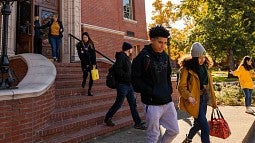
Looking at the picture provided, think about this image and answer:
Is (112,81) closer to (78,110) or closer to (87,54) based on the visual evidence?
(78,110)

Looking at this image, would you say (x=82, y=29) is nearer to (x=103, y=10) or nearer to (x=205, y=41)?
(x=103, y=10)

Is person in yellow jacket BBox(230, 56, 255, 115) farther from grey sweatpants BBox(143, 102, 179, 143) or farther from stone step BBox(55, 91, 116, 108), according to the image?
grey sweatpants BBox(143, 102, 179, 143)

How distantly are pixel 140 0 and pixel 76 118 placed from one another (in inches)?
586

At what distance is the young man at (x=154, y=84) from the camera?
390 cm

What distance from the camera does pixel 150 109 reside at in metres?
3.91

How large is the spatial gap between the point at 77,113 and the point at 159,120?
3189 mm

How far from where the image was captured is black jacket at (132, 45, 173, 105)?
3.90 metres

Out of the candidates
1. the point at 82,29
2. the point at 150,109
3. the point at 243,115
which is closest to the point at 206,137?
the point at 150,109

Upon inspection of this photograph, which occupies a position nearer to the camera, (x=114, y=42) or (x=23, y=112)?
(x=23, y=112)

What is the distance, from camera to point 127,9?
62.8 ft

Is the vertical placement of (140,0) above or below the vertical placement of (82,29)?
above

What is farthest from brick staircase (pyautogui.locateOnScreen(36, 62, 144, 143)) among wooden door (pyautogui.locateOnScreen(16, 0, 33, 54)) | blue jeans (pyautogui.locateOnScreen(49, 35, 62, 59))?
wooden door (pyautogui.locateOnScreen(16, 0, 33, 54))

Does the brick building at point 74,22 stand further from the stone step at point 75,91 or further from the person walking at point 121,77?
the person walking at point 121,77

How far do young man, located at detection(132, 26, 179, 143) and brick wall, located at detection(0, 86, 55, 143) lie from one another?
2047 mm
